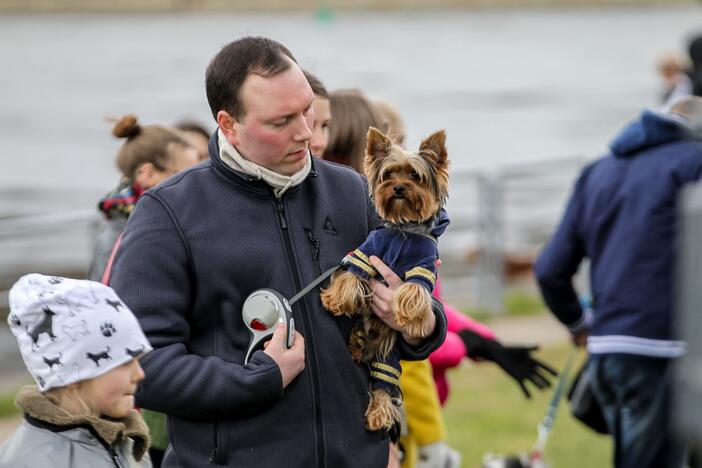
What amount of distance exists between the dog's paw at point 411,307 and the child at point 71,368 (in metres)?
0.69

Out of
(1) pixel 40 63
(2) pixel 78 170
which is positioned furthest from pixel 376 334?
(1) pixel 40 63

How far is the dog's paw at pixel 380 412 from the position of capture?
310 centimetres

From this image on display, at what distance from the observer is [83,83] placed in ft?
158

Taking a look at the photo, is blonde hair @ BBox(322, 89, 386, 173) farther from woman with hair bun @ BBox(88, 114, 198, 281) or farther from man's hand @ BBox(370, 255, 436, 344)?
man's hand @ BBox(370, 255, 436, 344)

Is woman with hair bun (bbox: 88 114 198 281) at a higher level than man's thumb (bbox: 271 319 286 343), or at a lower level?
lower

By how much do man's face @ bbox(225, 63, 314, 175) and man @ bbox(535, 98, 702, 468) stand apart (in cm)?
189

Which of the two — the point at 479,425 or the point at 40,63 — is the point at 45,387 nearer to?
the point at 479,425

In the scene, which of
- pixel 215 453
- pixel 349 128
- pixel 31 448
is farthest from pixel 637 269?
pixel 31 448

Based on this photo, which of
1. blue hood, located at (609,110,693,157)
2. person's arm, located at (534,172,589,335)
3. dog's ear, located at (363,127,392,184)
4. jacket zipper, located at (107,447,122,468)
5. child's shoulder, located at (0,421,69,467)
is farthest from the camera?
person's arm, located at (534,172,589,335)

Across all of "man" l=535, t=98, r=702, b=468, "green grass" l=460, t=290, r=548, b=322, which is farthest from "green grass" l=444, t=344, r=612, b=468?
"man" l=535, t=98, r=702, b=468

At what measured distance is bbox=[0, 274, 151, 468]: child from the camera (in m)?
2.68

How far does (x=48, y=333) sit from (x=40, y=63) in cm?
5924

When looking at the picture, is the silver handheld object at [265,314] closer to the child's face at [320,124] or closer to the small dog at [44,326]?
the small dog at [44,326]

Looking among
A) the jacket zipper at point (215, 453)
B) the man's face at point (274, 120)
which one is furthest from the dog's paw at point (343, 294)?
the jacket zipper at point (215, 453)
